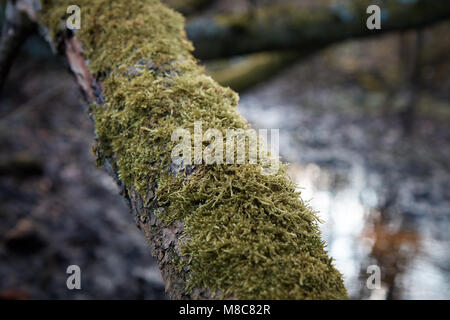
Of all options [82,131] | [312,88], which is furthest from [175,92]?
[312,88]

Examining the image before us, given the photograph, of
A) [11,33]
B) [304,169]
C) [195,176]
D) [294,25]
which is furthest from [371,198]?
[11,33]

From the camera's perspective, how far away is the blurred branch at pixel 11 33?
247cm

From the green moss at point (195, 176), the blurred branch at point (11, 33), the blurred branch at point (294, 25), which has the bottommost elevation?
the green moss at point (195, 176)

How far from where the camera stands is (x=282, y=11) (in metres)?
4.56

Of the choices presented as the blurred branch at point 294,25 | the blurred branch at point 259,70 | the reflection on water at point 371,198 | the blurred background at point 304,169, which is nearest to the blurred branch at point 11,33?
the blurred background at point 304,169

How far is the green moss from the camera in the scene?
3.28 ft

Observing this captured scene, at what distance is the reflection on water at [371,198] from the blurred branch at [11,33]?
298cm

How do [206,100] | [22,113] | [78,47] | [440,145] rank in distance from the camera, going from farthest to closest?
1. [440,145]
2. [22,113]
3. [78,47]
4. [206,100]

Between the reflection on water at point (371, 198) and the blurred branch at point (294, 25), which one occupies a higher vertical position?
the blurred branch at point (294, 25)

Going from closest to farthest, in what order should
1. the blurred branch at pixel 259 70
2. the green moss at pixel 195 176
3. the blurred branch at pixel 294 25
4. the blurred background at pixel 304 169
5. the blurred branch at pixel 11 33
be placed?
the green moss at pixel 195 176 → the blurred branch at pixel 11 33 → the blurred background at pixel 304 169 → the blurred branch at pixel 294 25 → the blurred branch at pixel 259 70

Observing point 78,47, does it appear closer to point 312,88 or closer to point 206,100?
point 206,100

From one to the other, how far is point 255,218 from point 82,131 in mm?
5393

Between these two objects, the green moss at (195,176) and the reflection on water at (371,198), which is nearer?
the green moss at (195,176)

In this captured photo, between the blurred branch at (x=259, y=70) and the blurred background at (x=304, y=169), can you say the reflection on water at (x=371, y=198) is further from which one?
the blurred branch at (x=259, y=70)
